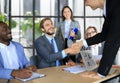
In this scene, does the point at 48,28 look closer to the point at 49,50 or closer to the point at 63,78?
the point at 49,50

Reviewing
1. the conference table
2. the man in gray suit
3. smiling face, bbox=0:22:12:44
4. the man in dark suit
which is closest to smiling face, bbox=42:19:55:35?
Result: the man in gray suit

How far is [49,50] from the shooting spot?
10.7 feet

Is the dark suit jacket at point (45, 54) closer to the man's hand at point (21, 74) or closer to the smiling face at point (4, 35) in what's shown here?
the smiling face at point (4, 35)

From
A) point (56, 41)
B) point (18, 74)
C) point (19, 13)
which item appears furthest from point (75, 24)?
point (18, 74)

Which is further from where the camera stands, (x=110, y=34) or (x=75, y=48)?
(x=75, y=48)

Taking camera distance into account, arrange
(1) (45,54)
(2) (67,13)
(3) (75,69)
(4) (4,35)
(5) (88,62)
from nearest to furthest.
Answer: (5) (88,62), (3) (75,69), (4) (4,35), (1) (45,54), (2) (67,13)

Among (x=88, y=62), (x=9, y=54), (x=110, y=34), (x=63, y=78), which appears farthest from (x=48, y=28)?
(x=110, y=34)

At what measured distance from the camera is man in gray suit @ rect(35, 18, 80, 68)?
10.3 feet

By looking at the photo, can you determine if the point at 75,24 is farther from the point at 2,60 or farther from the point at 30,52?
the point at 2,60

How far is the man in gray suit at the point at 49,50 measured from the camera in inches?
124

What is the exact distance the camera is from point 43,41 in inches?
130

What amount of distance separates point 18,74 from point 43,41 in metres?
0.94

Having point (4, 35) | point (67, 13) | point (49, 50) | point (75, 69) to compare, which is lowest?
point (75, 69)

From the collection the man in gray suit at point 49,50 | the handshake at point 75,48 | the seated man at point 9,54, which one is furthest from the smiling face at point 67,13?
the seated man at point 9,54
